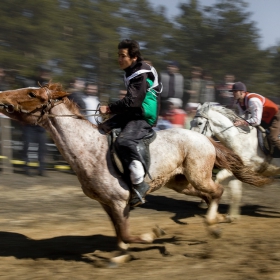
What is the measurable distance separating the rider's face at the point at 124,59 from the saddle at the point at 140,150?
2.44ft

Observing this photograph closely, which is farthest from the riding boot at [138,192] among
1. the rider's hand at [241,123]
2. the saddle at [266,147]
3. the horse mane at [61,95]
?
the saddle at [266,147]

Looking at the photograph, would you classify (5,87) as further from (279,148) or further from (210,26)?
(210,26)

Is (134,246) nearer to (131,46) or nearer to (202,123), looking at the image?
(131,46)

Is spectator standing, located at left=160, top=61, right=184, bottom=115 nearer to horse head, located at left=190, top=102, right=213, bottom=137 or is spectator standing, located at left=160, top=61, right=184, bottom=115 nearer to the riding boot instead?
horse head, located at left=190, top=102, right=213, bottom=137

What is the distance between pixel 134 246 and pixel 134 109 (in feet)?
5.74

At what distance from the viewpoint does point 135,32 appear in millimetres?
17141

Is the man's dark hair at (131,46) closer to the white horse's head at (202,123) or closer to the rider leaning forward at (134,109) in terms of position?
the rider leaning forward at (134,109)

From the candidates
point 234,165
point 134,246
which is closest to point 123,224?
point 134,246

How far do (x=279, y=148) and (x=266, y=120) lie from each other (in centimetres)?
64

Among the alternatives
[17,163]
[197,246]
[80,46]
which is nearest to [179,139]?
[197,246]

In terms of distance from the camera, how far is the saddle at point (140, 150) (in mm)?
5836

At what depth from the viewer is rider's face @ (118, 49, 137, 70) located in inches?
231

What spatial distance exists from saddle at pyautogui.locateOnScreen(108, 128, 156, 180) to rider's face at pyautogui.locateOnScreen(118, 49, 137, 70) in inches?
29.2

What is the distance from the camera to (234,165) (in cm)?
701
